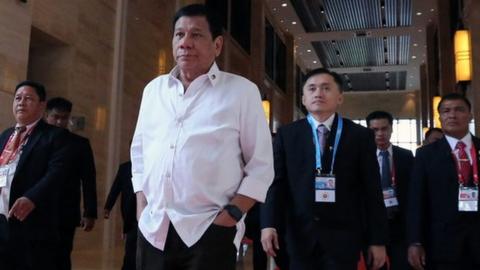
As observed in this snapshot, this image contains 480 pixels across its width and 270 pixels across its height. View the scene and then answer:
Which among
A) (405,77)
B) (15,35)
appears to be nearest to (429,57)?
(405,77)

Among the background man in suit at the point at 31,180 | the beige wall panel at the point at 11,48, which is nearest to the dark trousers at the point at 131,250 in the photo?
the background man in suit at the point at 31,180

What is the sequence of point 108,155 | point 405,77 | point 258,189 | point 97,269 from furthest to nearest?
point 405,77
point 108,155
point 97,269
point 258,189

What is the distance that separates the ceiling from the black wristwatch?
16294mm

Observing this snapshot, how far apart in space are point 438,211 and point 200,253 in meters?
2.17

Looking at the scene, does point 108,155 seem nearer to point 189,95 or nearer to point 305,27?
point 189,95

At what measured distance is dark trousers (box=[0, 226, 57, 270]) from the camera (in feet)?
11.5

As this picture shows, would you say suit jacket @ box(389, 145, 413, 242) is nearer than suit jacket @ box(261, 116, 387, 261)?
No

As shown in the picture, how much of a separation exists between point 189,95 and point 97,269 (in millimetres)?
4660

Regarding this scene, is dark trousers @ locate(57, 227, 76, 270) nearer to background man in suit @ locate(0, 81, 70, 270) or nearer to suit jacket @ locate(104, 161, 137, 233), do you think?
suit jacket @ locate(104, 161, 137, 233)

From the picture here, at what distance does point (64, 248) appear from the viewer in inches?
184

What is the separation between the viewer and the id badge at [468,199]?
339 centimetres

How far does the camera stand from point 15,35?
715 cm

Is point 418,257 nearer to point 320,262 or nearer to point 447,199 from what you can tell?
point 447,199

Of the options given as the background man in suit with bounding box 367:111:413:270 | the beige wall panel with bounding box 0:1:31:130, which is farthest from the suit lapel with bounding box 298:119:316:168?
the beige wall panel with bounding box 0:1:31:130
